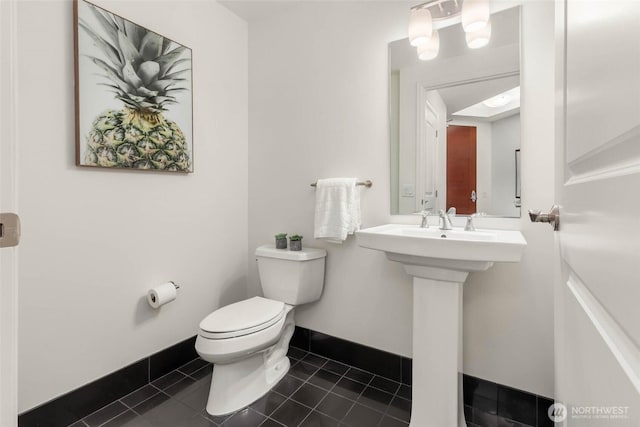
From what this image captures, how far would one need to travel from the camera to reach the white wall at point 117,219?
133cm

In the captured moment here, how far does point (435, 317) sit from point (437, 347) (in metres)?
0.13

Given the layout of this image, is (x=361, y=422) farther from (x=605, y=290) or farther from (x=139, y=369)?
(x=605, y=290)

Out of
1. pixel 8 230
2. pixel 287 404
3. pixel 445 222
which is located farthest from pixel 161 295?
pixel 445 222

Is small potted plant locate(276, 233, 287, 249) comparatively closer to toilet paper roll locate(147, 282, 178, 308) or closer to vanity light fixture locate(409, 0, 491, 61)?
toilet paper roll locate(147, 282, 178, 308)

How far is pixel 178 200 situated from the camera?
191cm

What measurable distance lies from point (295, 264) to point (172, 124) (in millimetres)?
1109

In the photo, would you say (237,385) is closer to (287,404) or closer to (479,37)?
(287,404)

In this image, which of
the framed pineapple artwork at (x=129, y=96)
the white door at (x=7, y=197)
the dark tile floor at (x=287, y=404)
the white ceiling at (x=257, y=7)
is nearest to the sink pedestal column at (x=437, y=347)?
the dark tile floor at (x=287, y=404)

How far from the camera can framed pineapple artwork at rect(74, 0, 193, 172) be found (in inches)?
57.6

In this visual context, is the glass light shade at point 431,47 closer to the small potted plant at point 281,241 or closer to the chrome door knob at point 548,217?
the chrome door knob at point 548,217

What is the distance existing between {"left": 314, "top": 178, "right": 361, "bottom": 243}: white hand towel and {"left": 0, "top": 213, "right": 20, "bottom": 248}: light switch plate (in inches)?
55.7

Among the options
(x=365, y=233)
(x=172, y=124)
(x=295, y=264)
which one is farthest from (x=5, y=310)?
(x=172, y=124)

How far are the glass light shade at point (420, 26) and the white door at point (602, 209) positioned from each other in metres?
1.05

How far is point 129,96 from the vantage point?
163 centimetres
